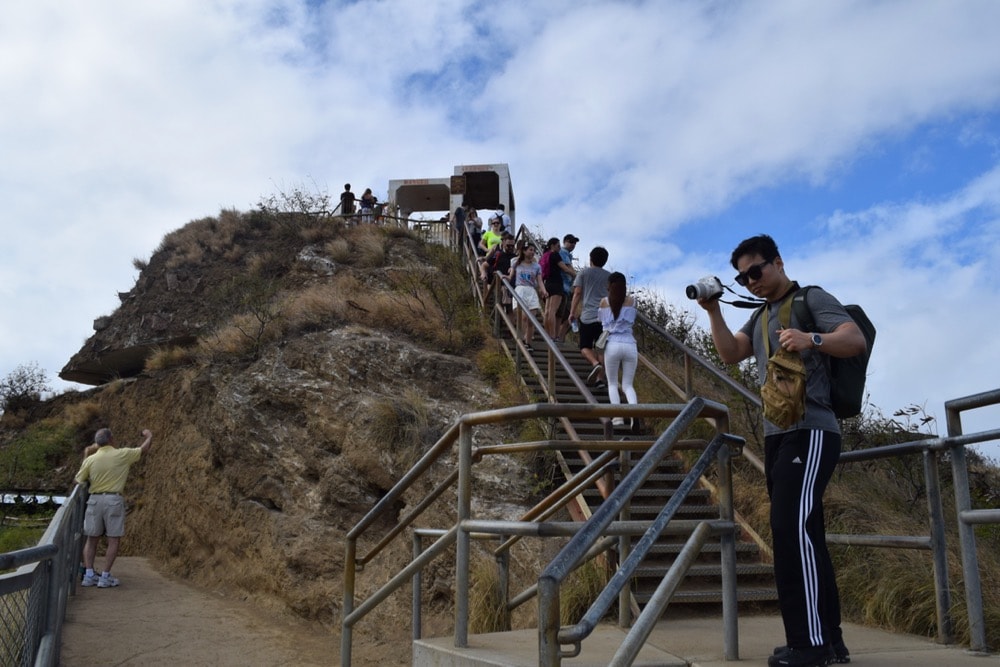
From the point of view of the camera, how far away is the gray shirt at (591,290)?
951cm

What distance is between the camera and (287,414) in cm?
1112

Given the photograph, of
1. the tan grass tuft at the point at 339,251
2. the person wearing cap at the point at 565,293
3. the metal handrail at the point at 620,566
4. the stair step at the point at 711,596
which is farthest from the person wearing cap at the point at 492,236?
the metal handrail at the point at 620,566

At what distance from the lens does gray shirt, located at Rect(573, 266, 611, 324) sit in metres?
9.51

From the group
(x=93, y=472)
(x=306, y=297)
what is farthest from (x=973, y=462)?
(x=93, y=472)

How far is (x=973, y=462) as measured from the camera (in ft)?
36.7

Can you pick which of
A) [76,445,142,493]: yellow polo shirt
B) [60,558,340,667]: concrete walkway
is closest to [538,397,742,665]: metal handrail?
[60,558,340,667]: concrete walkway

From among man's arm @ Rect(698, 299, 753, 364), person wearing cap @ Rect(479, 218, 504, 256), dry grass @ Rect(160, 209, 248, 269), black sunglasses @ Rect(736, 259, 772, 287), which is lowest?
man's arm @ Rect(698, 299, 753, 364)

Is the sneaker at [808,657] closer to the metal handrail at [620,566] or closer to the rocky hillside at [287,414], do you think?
the metal handrail at [620,566]

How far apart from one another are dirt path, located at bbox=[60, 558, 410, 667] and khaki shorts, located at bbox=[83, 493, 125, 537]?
2.26 ft

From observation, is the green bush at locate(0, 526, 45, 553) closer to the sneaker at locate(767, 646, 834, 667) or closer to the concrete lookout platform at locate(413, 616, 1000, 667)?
the concrete lookout platform at locate(413, 616, 1000, 667)

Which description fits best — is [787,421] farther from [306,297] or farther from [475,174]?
[475,174]

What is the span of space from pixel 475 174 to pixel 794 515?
79.1ft

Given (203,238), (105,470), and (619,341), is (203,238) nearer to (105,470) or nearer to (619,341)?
(105,470)

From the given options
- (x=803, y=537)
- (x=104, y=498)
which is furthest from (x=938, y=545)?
(x=104, y=498)
